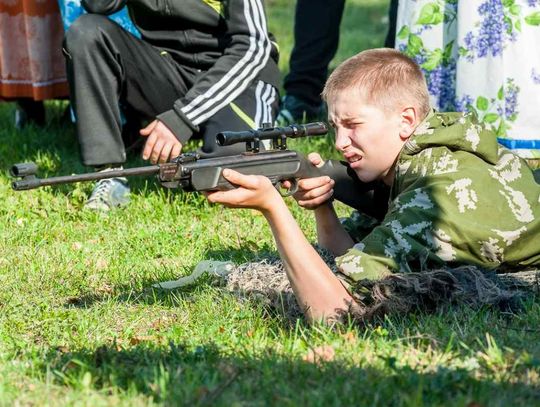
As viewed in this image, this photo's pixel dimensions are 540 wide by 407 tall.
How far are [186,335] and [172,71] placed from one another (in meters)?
2.36

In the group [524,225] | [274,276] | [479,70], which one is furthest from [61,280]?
[479,70]

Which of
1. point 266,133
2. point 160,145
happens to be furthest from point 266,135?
point 160,145

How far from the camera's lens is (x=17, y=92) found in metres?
6.56

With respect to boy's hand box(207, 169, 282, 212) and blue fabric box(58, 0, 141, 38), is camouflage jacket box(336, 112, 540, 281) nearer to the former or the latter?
boy's hand box(207, 169, 282, 212)

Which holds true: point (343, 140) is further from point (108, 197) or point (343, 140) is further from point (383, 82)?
point (108, 197)

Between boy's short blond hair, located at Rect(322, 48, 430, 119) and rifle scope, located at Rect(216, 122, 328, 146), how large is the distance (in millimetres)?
144

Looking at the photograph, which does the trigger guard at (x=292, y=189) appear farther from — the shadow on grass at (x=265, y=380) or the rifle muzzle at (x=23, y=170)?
the rifle muzzle at (x=23, y=170)

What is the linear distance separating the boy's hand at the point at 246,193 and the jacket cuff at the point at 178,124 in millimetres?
1742

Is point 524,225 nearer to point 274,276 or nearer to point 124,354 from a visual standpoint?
point 274,276

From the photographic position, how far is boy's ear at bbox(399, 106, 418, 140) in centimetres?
387

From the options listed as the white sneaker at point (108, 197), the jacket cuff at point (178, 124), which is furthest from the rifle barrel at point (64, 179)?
the white sneaker at point (108, 197)

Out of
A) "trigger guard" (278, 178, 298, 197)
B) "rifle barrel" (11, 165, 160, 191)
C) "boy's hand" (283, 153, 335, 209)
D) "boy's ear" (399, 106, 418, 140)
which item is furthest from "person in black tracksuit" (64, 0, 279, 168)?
"rifle barrel" (11, 165, 160, 191)

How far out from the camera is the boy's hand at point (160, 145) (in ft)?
16.4

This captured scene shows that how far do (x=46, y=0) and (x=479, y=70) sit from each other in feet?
9.18
